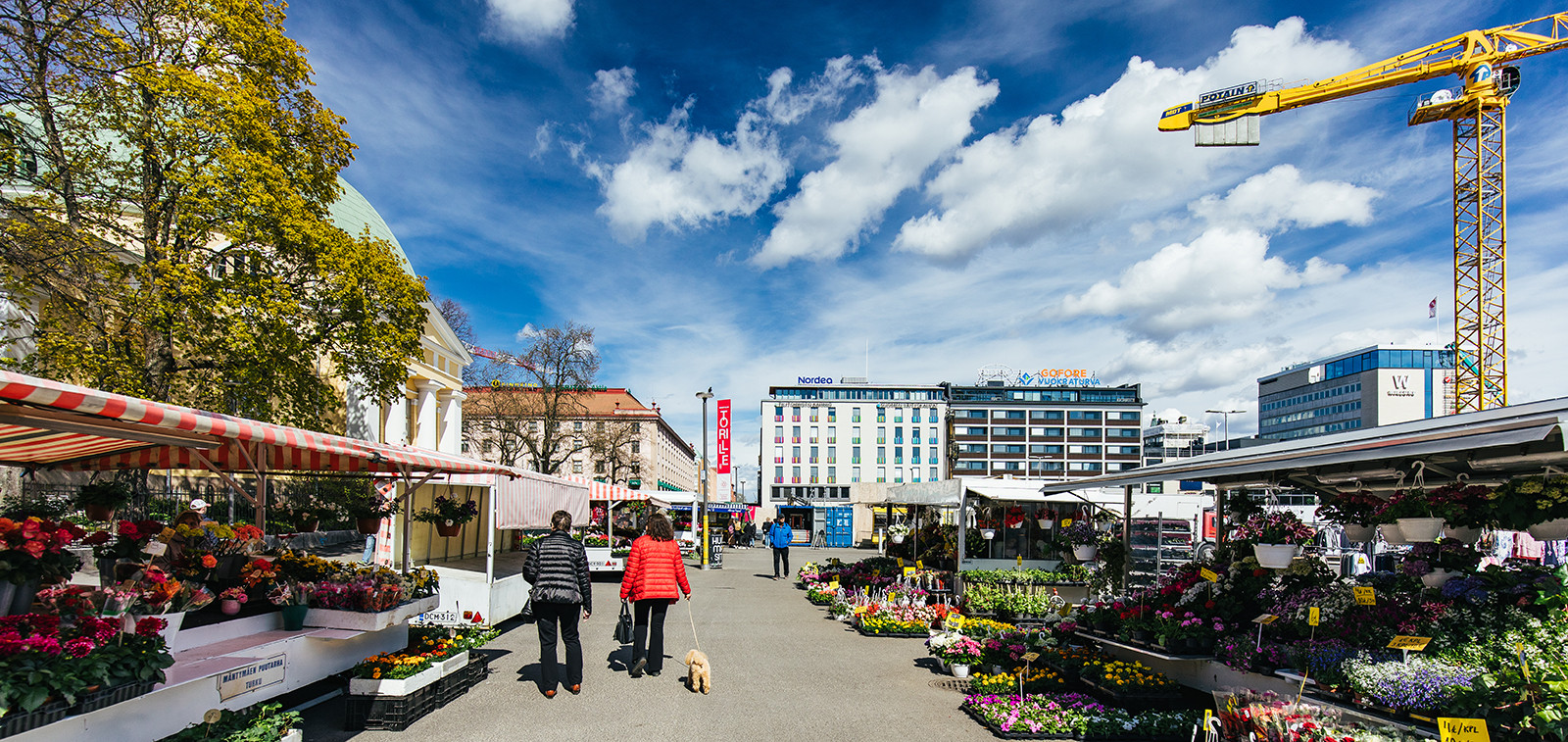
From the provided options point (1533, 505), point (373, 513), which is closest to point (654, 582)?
point (373, 513)

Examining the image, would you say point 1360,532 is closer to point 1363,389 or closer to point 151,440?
point 151,440

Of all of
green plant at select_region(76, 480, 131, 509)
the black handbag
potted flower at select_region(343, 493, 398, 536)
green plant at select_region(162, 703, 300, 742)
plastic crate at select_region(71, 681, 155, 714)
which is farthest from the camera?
the black handbag

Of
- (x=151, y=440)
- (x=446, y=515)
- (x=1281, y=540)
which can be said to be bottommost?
(x=446, y=515)

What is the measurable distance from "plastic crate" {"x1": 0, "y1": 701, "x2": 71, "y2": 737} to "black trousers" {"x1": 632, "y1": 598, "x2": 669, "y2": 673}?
5.58 metres

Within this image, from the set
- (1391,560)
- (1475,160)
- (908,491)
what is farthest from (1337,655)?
(1475,160)

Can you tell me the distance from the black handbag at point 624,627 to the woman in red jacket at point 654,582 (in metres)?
1.59

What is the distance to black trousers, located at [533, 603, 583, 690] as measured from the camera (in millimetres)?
8312

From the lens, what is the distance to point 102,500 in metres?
7.64

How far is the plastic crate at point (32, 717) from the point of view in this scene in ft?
12.5

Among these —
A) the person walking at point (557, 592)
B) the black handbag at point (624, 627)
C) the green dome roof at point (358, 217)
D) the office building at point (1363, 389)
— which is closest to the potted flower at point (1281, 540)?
the person walking at point (557, 592)

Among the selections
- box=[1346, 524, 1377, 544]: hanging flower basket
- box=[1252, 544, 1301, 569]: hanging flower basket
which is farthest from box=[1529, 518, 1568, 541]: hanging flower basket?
box=[1252, 544, 1301, 569]: hanging flower basket

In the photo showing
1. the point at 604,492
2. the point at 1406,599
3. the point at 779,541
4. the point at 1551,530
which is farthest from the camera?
the point at 604,492

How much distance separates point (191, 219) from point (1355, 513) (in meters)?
18.7

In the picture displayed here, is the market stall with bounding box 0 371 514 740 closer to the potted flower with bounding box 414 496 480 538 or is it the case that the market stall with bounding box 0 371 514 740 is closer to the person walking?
the person walking
